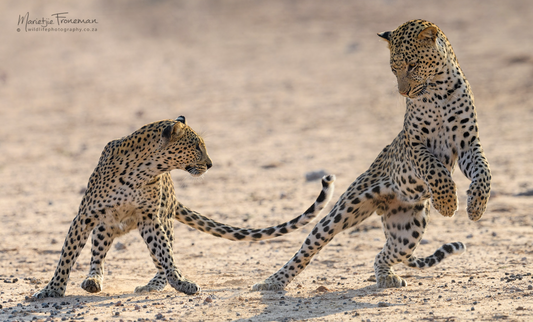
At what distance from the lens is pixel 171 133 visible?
732cm

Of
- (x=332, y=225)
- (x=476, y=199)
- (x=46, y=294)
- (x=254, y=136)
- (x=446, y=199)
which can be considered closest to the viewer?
(x=476, y=199)

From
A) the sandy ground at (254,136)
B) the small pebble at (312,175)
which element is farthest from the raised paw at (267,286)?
Result: the small pebble at (312,175)

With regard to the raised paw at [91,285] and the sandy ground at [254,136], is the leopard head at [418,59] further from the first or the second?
the raised paw at [91,285]

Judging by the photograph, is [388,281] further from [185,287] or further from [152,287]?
[152,287]

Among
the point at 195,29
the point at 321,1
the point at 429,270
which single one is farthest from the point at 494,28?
the point at 429,270

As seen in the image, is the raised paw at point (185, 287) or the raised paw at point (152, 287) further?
the raised paw at point (152, 287)

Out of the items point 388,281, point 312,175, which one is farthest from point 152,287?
point 312,175

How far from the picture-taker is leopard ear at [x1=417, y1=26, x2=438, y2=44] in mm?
6602

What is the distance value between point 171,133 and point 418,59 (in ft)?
7.54

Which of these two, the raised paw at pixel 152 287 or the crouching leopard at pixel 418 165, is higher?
the crouching leopard at pixel 418 165

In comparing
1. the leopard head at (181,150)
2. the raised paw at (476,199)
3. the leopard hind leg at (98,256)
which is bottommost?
the leopard hind leg at (98,256)

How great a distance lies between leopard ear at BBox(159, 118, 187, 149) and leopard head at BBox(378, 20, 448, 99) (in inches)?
80.2

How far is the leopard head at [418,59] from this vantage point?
21.8ft

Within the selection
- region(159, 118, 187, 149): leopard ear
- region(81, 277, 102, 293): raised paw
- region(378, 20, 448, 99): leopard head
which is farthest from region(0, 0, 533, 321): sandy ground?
region(159, 118, 187, 149): leopard ear
